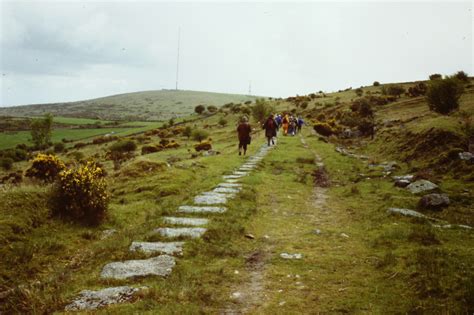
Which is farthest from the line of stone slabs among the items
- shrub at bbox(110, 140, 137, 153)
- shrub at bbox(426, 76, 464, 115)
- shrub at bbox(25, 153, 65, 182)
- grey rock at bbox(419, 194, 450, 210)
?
shrub at bbox(110, 140, 137, 153)

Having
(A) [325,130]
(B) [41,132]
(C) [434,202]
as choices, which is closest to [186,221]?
(C) [434,202]

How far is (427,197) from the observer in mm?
11266

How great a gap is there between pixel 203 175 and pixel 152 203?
5.16 m

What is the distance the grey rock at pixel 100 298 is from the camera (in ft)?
16.8

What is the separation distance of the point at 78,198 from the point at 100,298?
4.38 metres

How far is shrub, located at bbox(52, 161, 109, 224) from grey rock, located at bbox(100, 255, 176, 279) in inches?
117

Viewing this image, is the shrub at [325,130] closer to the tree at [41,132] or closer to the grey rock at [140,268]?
the grey rock at [140,268]

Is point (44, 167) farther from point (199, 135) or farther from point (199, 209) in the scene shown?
point (199, 135)

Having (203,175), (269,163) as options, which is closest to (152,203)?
(203,175)

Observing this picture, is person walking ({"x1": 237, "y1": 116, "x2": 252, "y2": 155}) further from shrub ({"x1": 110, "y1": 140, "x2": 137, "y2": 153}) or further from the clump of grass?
shrub ({"x1": 110, "y1": 140, "x2": 137, "y2": 153})

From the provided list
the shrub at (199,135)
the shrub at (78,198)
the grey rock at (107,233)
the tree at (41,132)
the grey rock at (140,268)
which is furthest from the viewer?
the tree at (41,132)

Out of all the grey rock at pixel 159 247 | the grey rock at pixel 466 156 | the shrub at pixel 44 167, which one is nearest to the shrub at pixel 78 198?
the grey rock at pixel 159 247

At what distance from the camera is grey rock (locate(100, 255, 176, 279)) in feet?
20.1

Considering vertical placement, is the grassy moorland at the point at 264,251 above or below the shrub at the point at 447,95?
below
